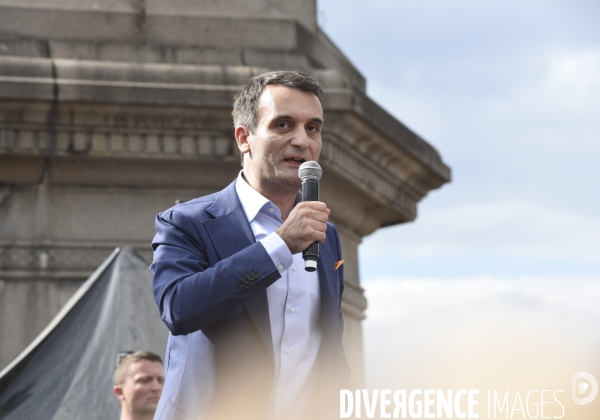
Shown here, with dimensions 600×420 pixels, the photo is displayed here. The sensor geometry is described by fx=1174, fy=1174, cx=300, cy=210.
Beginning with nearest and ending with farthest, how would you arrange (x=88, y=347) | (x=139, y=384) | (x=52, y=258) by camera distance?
(x=139, y=384)
(x=88, y=347)
(x=52, y=258)

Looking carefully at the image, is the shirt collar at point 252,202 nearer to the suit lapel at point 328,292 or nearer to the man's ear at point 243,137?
the man's ear at point 243,137

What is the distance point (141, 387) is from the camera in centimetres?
660

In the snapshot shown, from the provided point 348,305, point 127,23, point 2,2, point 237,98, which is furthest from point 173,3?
point 237,98

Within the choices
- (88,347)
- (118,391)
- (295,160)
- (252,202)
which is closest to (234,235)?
(252,202)

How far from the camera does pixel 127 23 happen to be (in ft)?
25.9

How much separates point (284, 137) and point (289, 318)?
56cm

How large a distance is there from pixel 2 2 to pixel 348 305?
3.17 meters

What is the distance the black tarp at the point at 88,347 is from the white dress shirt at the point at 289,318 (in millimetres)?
3514

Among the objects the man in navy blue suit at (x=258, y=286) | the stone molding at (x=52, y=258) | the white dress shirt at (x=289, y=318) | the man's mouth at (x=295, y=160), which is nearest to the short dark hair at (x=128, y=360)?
the stone molding at (x=52, y=258)

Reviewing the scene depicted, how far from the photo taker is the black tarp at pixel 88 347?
677cm

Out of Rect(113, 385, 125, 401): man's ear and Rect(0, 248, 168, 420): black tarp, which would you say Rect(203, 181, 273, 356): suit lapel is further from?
Rect(0, 248, 168, 420): black tarp

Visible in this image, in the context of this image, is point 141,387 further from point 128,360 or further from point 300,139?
point 300,139

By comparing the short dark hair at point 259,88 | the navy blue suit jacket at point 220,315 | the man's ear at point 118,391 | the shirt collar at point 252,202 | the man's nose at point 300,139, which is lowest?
the navy blue suit jacket at point 220,315

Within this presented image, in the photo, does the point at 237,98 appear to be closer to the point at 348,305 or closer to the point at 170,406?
the point at 170,406
